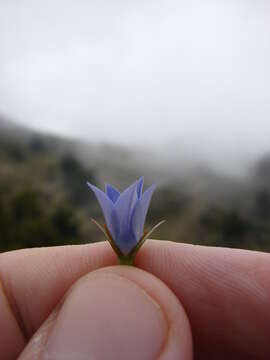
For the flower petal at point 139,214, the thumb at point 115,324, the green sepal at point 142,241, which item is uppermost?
the flower petal at point 139,214

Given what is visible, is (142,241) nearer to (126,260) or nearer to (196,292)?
(126,260)

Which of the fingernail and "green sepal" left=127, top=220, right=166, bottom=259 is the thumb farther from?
"green sepal" left=127, top=220, right=166, bottom=259

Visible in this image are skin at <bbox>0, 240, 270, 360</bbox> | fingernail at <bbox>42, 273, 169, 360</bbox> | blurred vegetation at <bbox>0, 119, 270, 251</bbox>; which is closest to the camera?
fingernail at <bbox>42, 273, 169, 360</bbox>

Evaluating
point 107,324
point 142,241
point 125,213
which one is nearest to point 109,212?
point 125,213

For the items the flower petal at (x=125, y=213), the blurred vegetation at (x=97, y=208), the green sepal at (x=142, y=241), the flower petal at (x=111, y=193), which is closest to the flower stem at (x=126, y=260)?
the green sepal at (x=142, y=241)

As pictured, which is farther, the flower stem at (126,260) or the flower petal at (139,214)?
the flower stem at (126,260)

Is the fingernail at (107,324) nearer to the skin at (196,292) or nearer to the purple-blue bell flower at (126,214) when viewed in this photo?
the purple-blue bell flower at (126,214)

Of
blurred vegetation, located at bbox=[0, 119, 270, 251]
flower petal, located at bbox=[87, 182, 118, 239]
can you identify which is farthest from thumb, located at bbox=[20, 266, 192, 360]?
blurred vegetation, located at bbox=[0, 119, 270, 251]

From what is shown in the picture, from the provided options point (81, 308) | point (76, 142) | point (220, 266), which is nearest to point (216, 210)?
point (76, 142)
